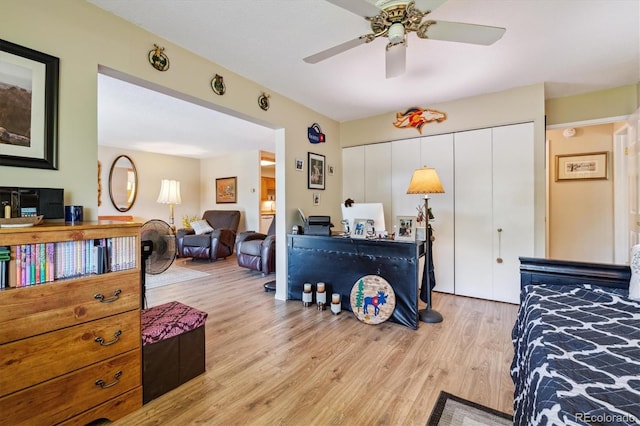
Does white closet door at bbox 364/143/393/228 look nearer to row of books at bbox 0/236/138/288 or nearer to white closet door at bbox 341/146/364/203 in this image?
white closet door at bbox 341/146/364/203

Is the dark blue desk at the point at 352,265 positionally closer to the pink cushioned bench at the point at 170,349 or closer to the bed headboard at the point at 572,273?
the bed headboard at the point at 572,273

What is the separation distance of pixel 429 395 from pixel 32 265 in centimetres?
215

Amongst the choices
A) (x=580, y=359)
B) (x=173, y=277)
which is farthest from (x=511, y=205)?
(x=173, y=277)

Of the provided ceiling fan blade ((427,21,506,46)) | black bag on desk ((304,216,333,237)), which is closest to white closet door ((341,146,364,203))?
black bag on desk ((304,216,333,237))

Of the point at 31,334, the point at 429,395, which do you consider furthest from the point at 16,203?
the point at 429,395

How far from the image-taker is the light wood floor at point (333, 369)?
1492 millimetres

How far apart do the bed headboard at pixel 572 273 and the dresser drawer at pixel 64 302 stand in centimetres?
260

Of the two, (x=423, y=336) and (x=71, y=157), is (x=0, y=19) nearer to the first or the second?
(x=71, y=157)

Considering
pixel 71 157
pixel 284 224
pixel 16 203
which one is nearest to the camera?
pixel 16 203

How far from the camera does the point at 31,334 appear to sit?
1.18 metres

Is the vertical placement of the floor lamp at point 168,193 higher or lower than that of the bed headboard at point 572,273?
higher

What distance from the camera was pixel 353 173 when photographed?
419 centimetres

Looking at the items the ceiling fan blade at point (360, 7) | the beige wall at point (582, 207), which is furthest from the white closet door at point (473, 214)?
the ceiling fan blade at point (360, 7)

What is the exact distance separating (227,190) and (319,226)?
4.55m
